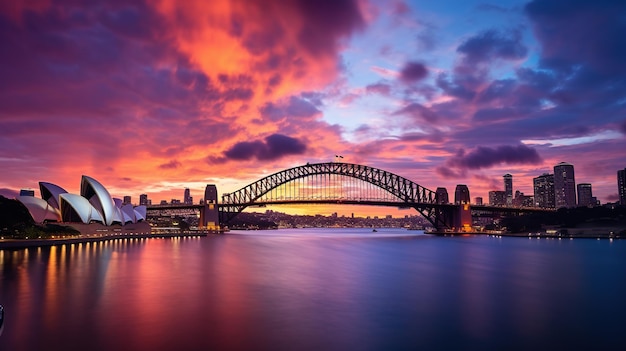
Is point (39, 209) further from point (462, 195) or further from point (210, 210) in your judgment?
point (462, 195)

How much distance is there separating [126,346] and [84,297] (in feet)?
26.7

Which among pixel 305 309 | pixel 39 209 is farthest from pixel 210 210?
pixel 305 309

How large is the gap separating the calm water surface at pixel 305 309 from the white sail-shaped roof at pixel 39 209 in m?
36.4

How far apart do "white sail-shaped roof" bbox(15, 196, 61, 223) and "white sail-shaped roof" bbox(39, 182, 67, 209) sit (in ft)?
2.60

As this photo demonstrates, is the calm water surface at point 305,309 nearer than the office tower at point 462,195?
Yes

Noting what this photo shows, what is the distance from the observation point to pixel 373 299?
60.0 feet

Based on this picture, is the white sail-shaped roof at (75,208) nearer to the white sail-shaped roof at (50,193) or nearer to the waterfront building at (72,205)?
the waterfront building at (72,205)

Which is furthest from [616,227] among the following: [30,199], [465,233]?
[30,199]

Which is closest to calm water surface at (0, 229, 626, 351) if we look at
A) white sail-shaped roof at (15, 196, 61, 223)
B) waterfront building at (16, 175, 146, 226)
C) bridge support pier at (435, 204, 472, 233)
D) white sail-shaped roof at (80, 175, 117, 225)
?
waterfront building at (16, 175, 146, 226)

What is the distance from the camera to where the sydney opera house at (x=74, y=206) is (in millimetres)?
60750

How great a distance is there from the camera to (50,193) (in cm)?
6259

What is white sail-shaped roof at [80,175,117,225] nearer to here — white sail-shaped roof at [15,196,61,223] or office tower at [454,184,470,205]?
white sail-shaped roof at [15,196,61,223]

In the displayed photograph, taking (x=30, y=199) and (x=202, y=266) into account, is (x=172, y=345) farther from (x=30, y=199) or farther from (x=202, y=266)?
(x=30, y=199)

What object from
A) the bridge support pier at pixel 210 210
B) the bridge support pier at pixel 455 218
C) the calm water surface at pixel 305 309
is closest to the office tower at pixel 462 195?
the bridge support pier at pixel 455 218
